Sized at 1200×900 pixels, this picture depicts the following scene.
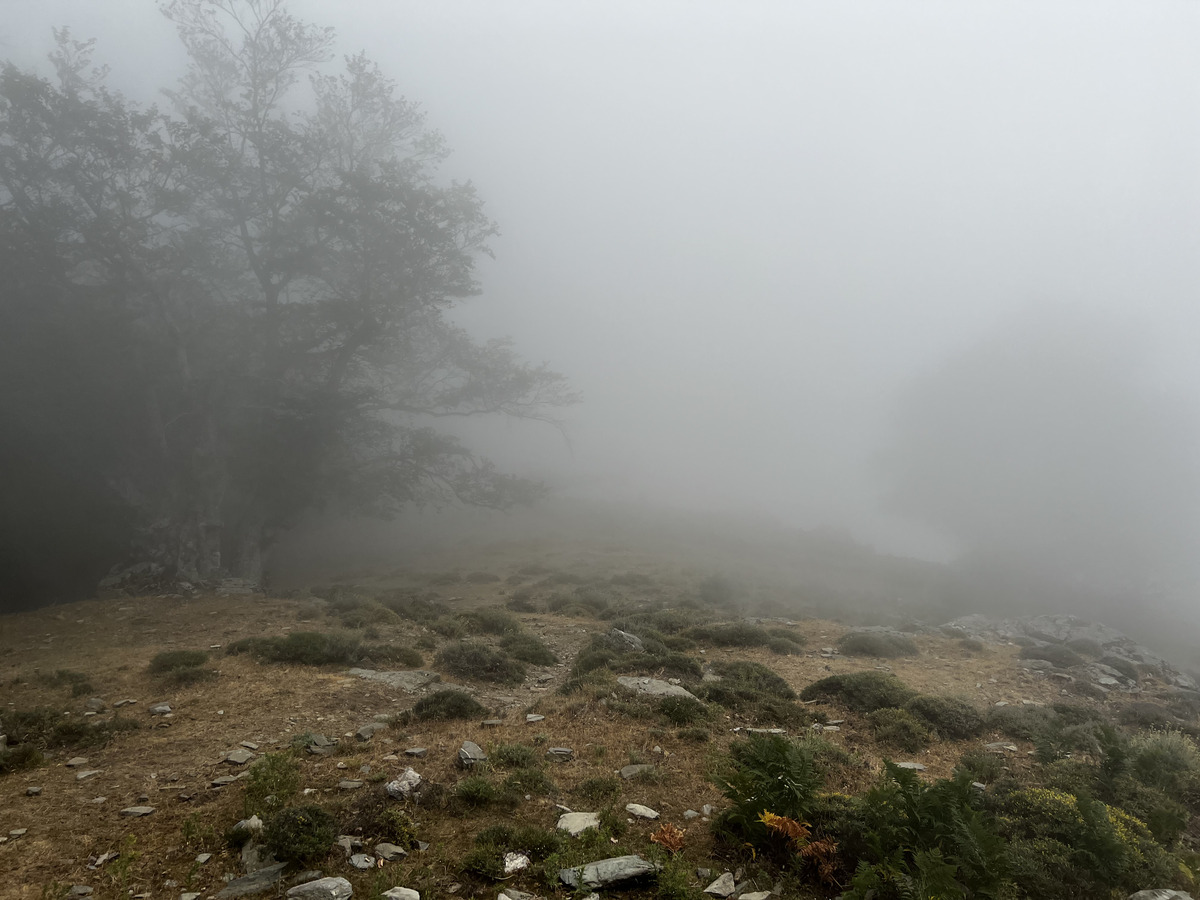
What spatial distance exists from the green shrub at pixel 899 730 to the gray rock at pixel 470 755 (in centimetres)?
651

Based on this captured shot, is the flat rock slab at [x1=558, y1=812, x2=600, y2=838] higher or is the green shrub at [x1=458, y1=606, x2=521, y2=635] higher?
the flat rock slab at [x1=558, y1=812, x2=600, y2=838]

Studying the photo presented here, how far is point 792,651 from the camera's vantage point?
17.4m

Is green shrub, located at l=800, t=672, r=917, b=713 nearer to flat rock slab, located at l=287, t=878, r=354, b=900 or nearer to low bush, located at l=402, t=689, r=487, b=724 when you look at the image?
low bush, located at l=402, t=689, r=487, b=724

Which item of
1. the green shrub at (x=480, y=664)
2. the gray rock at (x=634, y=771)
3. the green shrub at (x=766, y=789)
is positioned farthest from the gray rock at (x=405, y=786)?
the green shrub at (x=480, y=664)

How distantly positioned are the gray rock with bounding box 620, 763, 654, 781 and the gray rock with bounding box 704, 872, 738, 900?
7.76 feet

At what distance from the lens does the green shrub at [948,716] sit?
10898mm

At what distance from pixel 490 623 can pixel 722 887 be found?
13.4m

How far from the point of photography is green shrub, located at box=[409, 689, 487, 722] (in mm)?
10109

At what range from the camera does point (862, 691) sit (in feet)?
39.6

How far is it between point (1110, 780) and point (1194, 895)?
2072mm

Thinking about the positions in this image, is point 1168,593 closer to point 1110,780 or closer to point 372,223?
point 1110,780

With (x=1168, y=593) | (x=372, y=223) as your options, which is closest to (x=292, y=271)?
(x=372, y=223)

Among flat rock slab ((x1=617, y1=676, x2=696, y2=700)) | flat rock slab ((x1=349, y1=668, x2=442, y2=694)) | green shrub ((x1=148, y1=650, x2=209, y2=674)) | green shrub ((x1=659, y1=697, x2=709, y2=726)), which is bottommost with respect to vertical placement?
flat rock slab ((x1=349, y1=668, x2=442, y2=694))

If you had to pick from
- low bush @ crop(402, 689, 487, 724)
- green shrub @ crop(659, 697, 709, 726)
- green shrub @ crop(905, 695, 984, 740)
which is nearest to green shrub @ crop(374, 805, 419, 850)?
low bush @ crop(402, 689, 487, 724)
